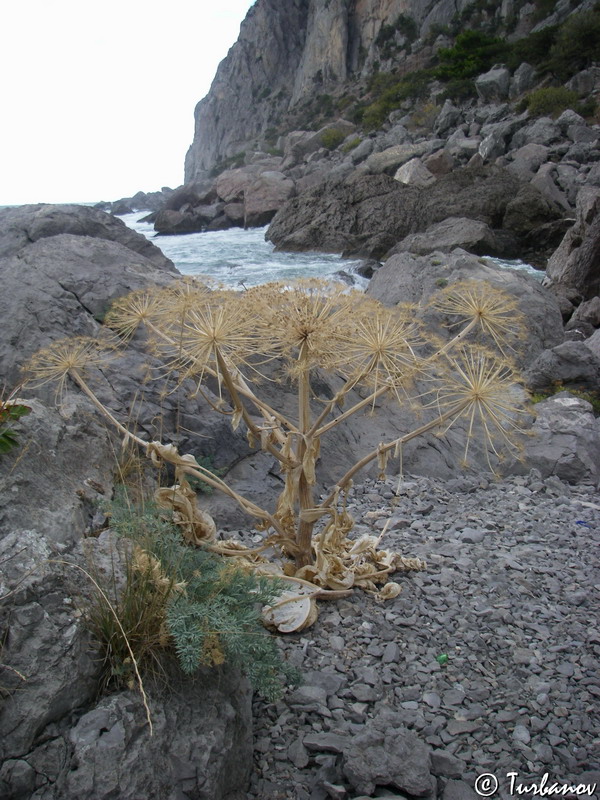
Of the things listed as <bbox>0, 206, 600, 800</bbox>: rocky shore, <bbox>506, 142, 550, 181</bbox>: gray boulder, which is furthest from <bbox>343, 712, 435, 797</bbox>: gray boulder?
<bbox>506, 142, 550, 181</bbox>: gray boulder

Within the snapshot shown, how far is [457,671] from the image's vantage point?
2824 millimetres

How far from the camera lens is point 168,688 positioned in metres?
2.14

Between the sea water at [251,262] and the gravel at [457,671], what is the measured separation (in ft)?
38.5

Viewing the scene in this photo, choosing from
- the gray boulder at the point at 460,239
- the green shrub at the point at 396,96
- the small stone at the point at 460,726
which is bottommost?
the small stone at the point at 460,726

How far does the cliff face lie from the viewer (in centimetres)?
7275

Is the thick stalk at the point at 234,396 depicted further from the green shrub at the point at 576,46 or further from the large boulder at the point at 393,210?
the green shrub at the point at 576,46

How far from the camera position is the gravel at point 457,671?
2336 millimetres

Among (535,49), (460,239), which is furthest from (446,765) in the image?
(535,49)

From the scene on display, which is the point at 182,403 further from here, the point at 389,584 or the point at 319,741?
the point at 319,741

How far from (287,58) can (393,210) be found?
8833 cm

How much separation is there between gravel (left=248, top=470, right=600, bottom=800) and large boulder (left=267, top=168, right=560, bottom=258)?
1833cm

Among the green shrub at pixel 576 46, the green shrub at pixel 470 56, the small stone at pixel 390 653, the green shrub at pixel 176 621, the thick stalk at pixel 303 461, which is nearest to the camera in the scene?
the green shrub at pixel 176 621

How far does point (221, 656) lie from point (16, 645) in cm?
70

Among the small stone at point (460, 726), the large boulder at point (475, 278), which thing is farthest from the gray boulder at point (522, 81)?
the small stone at point (460, 726)
